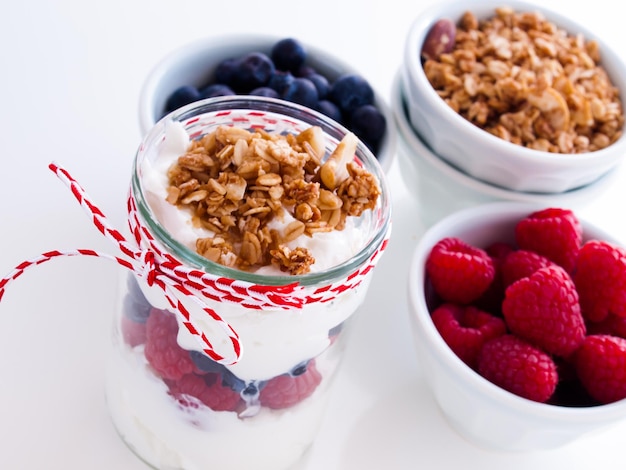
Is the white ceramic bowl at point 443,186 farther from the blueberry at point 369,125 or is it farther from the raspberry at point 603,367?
the raspberry at point 603,367

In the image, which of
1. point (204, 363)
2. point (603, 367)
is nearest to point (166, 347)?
point (204, 363)

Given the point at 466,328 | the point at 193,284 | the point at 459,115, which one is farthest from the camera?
the point at 459,115

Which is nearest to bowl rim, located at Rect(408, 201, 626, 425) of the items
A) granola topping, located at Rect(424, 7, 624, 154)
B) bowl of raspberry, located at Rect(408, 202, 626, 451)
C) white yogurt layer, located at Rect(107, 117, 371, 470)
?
bowl of raspberry, located at Rect(408, 202, 626, 451)

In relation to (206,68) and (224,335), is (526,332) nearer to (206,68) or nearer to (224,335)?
(224,335)

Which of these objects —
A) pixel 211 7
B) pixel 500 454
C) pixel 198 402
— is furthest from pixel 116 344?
pixel 211 7

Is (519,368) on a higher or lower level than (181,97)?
lower

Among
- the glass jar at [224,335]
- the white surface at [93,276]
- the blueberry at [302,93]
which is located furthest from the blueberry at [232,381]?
the blueberry at [302,93]

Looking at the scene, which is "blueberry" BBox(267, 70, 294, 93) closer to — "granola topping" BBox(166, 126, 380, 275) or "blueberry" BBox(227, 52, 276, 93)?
"blueberry" BBox(227, 52, 276, 93)
